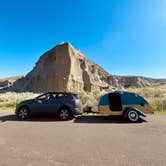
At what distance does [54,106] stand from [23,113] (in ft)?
6.61

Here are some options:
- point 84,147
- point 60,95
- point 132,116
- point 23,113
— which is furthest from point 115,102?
point 23,113

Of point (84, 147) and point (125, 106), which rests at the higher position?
point (125, 106)

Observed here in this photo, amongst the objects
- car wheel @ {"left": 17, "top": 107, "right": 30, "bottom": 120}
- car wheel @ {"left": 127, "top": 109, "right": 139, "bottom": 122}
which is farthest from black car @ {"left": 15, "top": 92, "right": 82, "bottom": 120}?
car wheel @ {"left": 127, "top": 109, "right": 139, "bottom": 122}

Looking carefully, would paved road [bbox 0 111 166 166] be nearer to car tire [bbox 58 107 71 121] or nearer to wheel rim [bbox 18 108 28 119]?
car tire [bbox 58 107 71 121]

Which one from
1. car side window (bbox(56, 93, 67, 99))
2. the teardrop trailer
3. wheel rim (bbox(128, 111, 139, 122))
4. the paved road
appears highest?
car side window (bbox(56, 93, 67, 99))

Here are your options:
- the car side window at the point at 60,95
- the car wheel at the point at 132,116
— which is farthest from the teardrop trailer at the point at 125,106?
the car side window at the point at 60,95

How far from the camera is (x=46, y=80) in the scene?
58.9 m

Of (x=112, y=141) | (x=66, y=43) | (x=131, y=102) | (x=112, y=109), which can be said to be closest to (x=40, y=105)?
(x=112, y=109)

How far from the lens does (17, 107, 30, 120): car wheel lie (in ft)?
37.1

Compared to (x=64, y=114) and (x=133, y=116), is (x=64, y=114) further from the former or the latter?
(x=133, y=116)

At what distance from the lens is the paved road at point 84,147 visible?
4.57 meters

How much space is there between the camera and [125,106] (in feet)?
33.7

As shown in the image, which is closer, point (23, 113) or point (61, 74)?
point (23, 113)

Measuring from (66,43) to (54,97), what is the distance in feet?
172
